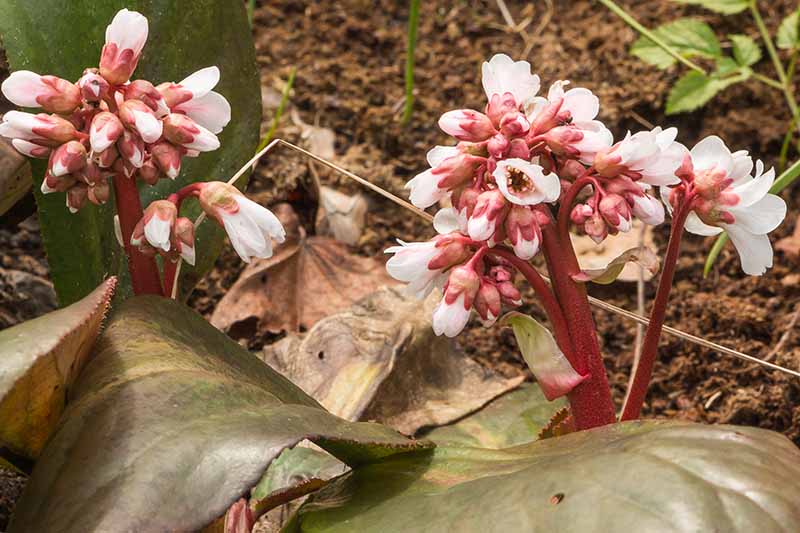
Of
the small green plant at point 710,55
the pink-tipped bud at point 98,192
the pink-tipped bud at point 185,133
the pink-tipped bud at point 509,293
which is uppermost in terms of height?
the pink-tipped bud at point 185,133

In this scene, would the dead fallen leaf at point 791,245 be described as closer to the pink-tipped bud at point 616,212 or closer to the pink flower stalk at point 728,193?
the pink flower stalk at point 728,193

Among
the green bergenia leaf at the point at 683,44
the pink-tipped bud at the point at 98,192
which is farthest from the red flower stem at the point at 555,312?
the green bergenia leaf at the point at 683,44

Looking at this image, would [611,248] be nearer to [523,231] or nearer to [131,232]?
[523,231]

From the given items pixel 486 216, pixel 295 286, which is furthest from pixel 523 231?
pixel 295 286

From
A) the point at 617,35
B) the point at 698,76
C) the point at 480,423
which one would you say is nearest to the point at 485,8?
the point at 617,35

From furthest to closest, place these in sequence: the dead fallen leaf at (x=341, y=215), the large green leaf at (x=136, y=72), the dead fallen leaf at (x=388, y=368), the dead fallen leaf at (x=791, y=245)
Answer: the dead fallen leaf at (x=341, y=215) → the dead fallen leaf at (x=791, y=245) → the dead fallen leaf at (x=388, y=368) → the large green leaf at (x=136, y=72)

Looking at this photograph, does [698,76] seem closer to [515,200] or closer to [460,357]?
[460,357]

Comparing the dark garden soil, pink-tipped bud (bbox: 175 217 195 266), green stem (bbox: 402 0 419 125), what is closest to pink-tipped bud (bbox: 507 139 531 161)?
pink-tipped bud (bbox: 175 217 195 266)
